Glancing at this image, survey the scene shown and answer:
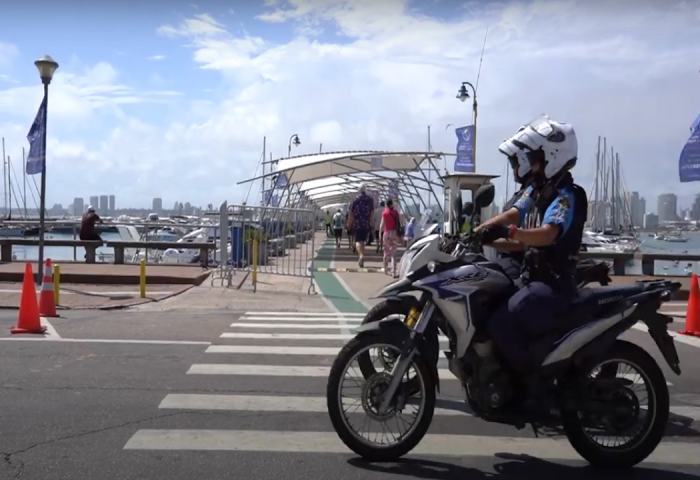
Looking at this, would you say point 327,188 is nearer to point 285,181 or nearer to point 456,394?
point 285,181

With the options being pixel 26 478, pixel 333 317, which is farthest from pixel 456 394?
pixel 333 317

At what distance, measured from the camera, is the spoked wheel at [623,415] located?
5.18 metres

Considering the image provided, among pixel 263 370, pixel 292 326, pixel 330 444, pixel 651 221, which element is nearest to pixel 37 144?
pixel 292 326

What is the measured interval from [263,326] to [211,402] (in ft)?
14.7

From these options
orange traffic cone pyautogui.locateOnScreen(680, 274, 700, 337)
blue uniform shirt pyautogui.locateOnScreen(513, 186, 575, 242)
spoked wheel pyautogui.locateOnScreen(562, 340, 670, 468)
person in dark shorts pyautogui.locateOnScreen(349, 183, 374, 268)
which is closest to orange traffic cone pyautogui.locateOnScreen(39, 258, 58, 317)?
blue uniform shirt pyautogui.locateOnScreen(513, 186, 575, 242)

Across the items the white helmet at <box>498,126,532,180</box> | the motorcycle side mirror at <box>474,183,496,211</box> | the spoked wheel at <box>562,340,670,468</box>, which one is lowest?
the spoked wheel at <box>562,340,670,468</box>

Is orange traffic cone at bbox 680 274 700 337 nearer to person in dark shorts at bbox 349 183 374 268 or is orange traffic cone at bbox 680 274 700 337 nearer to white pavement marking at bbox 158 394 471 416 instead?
white pavement marking at bbox 158 394 471 416

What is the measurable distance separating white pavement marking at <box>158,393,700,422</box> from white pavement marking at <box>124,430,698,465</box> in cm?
65

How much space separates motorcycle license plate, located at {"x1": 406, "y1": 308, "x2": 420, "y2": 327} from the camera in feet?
16.9

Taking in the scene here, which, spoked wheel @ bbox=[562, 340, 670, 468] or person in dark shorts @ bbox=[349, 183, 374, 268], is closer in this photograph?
spoked wheel @ bbox=[562, 340, 670, 468]

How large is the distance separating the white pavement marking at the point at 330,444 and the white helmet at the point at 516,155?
1951 mm

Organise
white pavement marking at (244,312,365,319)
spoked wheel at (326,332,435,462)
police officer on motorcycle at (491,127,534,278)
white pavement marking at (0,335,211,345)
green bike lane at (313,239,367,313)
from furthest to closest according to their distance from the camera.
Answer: green bike lane at (313,239,367,313) < white pavement marking at (244,312,365,319) < white pavement marking at (0,335,211,345) < police officer on motorcycle at (491,127,534,278) < spoked wheel at (326,332,435,462)

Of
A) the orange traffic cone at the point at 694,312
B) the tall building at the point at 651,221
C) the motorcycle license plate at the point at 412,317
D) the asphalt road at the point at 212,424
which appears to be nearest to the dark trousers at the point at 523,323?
the motorcycle license plate at the point at 412,317

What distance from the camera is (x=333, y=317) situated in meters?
12.5
